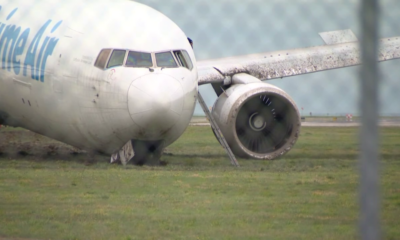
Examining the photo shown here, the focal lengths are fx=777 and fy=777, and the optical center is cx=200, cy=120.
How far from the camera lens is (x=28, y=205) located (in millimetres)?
9281

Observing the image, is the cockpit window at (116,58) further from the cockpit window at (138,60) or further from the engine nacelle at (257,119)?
the engine nacelle at (257,119)

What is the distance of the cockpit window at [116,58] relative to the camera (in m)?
13.3

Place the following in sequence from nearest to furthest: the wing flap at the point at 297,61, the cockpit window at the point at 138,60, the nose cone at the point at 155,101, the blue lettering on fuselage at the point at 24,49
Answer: the nose cone at the point at 155,101 < the cockpit window at the point at 138,60 < the blue lettering on fuselage at the point at 24,49 < the wing flap at the point at 297,61

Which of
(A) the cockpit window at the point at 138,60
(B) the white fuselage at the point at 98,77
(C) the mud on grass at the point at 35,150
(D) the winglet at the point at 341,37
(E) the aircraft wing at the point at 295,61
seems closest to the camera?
(B) the white fuselage at the point at 98,77

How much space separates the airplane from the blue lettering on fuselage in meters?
0.02

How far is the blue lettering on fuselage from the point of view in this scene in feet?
47.5

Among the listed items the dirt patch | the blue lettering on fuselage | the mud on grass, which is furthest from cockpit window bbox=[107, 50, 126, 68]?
the dirt patch

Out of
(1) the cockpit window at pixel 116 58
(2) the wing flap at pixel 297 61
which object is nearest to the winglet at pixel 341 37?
(2) the wing flap at pixel 297 61

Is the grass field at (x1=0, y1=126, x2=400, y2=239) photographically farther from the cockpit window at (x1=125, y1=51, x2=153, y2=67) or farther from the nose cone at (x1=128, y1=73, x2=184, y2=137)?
the cockpit window at (x1=125, y1=51, x2=153, y2=67)

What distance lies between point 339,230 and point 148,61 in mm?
6279

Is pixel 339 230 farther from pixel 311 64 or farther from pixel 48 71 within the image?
pixel 311 64

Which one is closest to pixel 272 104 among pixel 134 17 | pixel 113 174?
pixel 134 17

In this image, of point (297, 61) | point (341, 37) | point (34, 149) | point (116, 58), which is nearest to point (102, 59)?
point (116, 58)

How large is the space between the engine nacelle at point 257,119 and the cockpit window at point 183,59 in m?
2.73
